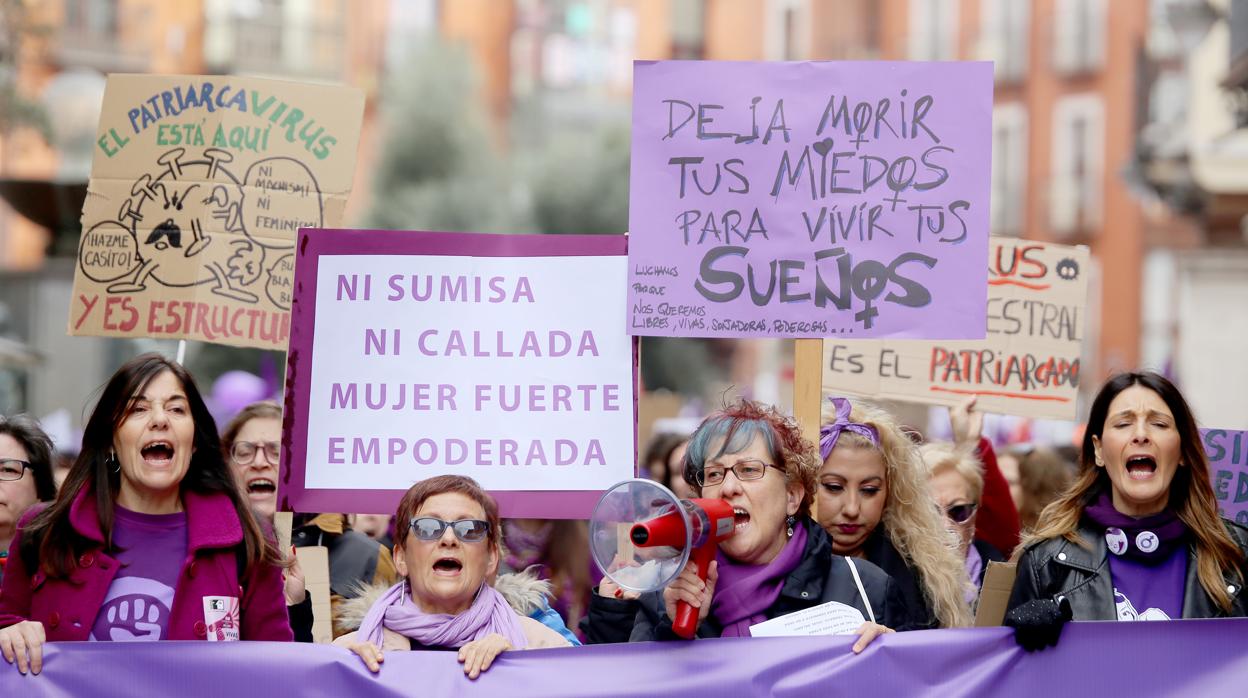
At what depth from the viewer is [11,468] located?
4.57 metres

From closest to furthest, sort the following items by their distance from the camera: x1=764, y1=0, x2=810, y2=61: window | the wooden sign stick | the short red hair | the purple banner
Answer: the purple banner
the short red hair
the wooden sign stick
x1=764, y1=0, x2=810, y2=61: window

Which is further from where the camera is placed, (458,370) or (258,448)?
(258,448)

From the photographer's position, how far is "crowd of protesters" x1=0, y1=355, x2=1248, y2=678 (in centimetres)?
375

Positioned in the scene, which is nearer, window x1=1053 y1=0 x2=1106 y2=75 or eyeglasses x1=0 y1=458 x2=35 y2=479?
eyeglasses x1=0 y1=458 x2=35 y2=479

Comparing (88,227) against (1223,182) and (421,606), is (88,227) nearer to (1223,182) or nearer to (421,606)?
(421,606)

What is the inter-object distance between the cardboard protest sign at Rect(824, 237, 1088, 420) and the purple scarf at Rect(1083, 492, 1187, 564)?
226 cm

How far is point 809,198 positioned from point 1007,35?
3331cm

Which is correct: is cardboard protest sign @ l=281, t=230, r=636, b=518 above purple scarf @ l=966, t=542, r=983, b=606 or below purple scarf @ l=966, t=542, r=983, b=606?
above

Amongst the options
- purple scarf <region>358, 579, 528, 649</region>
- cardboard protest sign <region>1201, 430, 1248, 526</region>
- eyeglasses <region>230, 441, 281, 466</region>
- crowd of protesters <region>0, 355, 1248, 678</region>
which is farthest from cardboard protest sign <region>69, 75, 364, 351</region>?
cardboard protest sign <region>1201, 430, 1248, 526</region>

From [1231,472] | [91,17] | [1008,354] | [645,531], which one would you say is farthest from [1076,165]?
[645,531]

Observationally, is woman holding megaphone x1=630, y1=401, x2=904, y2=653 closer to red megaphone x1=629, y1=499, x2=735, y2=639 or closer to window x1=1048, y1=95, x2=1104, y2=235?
red megaphone x1=629, y1=499, x2=735, y2=639

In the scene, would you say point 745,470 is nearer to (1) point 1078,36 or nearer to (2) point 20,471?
(2) point 20,471

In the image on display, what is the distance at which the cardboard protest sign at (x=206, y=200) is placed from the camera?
5422 mm

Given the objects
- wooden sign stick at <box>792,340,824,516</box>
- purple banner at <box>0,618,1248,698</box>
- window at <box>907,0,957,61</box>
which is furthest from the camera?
window at <box>907,0,957,61</box>
